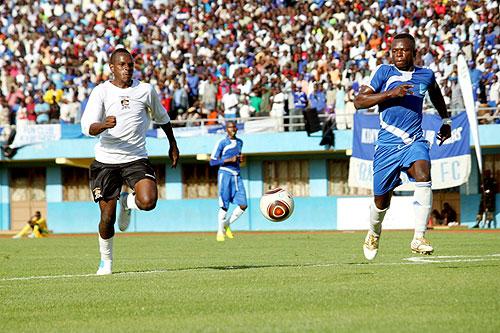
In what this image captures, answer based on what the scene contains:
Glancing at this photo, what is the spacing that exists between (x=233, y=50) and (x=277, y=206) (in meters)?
25.3

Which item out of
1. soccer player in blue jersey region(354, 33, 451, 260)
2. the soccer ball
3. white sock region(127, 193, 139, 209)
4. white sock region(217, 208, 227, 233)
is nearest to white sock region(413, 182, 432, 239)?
soccer player in blue jersey region(354, 33, 451, 260)

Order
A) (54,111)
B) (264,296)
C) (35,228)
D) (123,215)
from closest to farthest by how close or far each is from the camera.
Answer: (264,296) < (123,215) < (35,228) < (54,111)

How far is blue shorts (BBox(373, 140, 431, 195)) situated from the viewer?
38.5ft

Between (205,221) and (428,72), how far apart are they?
96.2 feet

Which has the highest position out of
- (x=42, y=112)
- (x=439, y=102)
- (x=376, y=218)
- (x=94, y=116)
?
(x=42, y=112)

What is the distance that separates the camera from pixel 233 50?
39.3m

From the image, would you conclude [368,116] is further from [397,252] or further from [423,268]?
[423,268]

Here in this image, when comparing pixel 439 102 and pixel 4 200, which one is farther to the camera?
pixel 4 200

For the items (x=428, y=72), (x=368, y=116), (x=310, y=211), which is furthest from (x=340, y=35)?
(x=428, y=72)

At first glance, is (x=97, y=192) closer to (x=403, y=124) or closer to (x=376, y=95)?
(x=376, y=95)

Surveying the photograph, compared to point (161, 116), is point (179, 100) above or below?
above

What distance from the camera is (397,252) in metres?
15.5

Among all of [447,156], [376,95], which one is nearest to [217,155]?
[447,156]

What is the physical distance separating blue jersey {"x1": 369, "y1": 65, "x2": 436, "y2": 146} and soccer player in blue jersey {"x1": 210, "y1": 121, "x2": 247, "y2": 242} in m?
11.7
